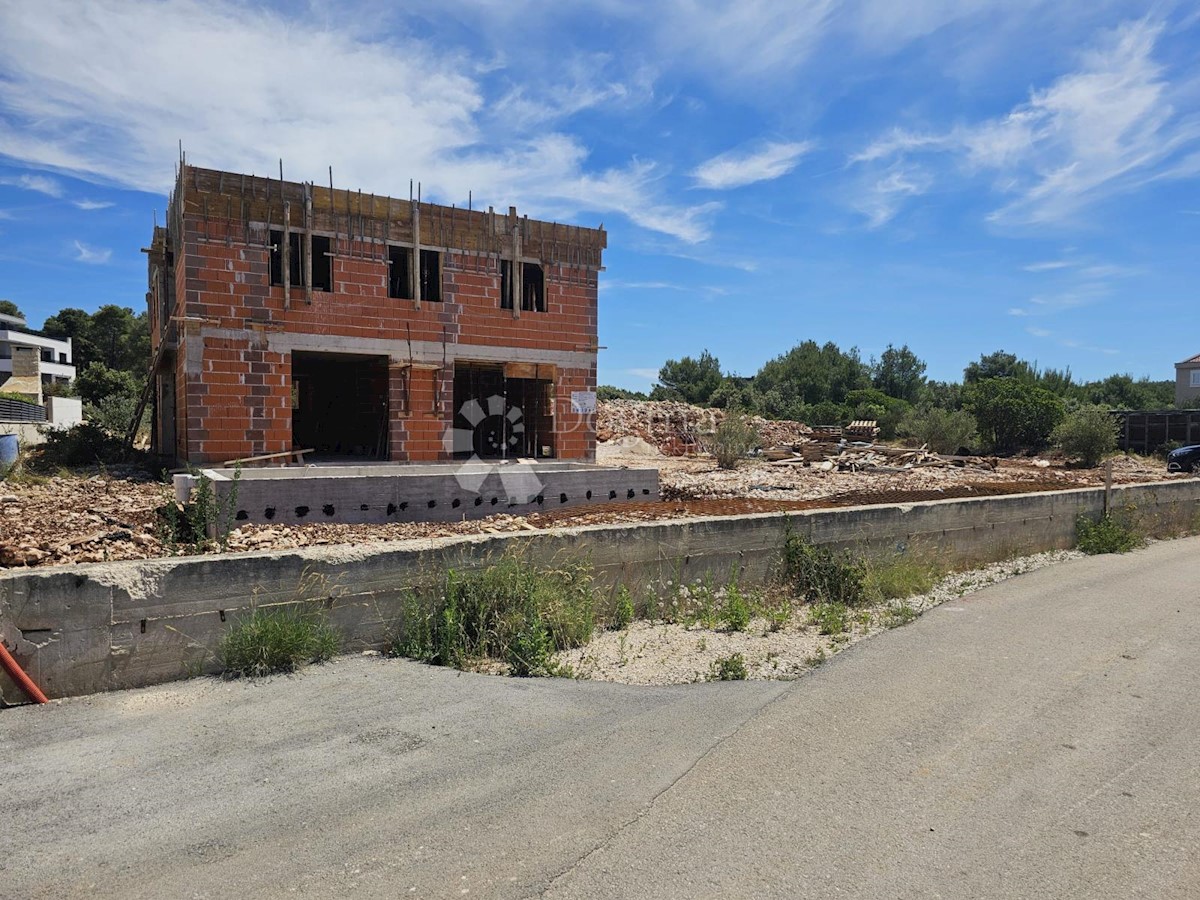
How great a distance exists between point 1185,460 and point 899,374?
4197 centimetres

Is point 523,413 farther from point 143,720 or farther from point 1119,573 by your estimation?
point 143,720

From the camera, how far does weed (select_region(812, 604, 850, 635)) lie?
7.15 metres

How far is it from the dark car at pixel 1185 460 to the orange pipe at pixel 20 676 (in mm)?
32541

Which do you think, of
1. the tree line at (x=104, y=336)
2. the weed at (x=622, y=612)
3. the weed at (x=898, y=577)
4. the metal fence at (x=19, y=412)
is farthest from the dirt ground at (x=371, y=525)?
the tree line at (x=104, y=336)

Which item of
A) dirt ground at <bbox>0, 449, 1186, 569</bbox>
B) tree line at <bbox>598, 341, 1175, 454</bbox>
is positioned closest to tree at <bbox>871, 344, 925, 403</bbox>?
tree line at <bbox>598, 341, 1175, 454</bbox>

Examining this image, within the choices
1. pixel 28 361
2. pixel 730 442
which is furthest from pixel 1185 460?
pixel 28 361

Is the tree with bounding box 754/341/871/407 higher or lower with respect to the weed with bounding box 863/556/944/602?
higher

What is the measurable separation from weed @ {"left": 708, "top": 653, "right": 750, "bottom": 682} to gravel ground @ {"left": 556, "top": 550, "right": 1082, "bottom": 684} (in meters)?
0.04

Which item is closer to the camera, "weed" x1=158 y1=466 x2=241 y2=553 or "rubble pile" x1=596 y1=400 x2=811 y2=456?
"weed" x1=158 y1=466 x2=241 y2=553

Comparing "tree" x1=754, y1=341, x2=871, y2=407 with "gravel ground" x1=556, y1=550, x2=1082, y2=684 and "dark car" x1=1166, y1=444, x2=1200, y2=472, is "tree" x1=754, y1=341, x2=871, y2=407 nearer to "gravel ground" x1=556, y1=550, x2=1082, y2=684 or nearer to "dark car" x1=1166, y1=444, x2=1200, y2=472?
"dark car" x1=1166, y1=444, x2=1200, y2=472

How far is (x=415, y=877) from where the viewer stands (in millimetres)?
3098

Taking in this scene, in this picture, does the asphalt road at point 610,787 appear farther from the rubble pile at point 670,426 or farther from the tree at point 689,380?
the tree at point 689,380

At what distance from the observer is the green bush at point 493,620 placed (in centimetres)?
588

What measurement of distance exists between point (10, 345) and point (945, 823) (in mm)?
64771
